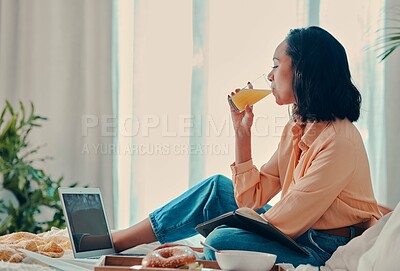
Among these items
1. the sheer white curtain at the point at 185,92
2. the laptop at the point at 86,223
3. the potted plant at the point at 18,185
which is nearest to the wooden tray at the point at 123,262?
the laptop at the point at 86,223

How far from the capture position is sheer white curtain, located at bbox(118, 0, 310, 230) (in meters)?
3.90

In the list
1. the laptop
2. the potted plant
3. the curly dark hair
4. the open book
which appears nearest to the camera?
the open book

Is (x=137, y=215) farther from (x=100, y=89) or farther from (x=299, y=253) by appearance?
(x=299, y=253)

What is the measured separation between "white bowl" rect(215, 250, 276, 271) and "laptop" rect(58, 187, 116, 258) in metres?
0.80

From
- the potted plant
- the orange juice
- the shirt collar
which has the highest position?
the orange juice

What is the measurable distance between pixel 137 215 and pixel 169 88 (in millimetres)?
777

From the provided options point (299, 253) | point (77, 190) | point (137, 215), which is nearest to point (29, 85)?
point (137, 215)

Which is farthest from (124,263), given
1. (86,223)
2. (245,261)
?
(86,223)

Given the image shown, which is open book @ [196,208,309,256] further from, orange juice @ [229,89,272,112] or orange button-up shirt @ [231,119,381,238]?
orange juice @ [229,89,272,112]

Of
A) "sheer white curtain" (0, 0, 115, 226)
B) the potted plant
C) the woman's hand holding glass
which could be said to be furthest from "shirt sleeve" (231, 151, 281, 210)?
"sheer white curtain" (0, 0, 115, 226)

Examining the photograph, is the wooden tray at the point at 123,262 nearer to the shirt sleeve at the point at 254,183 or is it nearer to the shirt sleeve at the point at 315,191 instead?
the shirt sleeve at the point at 315,191

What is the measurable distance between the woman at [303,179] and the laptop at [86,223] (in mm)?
71

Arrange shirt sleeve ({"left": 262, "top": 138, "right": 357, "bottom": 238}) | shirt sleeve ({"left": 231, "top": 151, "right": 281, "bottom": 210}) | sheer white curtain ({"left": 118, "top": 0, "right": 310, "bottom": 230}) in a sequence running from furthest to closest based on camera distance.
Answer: sheer white curtain ({"left": 118, "top": 0, "right": 310, "bottom": 230}) → shirt sleeve ({"left": 231, "top": 151, "right": 281, "bottom": 210}) → shirt sleeve ({"left": 262, "top": 138, "right": 357, "bottom": 238})

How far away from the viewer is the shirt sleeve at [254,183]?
2.25 metres
